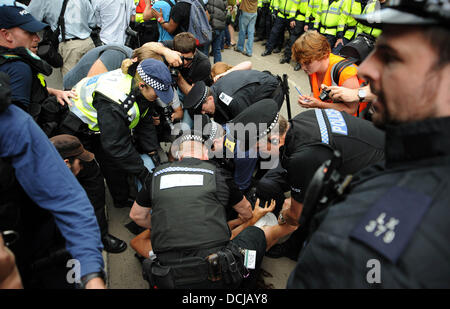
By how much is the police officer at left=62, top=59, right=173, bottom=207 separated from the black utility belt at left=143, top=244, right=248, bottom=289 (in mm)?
1139

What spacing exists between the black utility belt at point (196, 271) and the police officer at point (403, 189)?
111 centimetres

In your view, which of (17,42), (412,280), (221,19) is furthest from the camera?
(221,19)

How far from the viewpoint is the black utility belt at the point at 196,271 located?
188 cm

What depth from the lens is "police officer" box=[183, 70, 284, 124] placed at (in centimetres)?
329

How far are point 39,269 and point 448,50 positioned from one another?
1.75 meters

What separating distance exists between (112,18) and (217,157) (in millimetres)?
2911

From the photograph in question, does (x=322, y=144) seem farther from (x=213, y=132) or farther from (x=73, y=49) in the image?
(x=73, y=49)

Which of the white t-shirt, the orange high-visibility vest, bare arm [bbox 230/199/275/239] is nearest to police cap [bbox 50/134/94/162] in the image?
bare arm [bbox 230/199/275/239]

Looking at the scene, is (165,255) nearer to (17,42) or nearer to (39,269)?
(39,269)

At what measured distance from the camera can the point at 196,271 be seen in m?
1.88

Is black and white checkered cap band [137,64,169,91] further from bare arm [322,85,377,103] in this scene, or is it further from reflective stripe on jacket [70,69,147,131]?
bare arm [322,85,377,103]

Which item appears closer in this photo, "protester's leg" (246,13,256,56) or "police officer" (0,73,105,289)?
"police officer" (0,73,105,289)

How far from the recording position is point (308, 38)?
282cm
